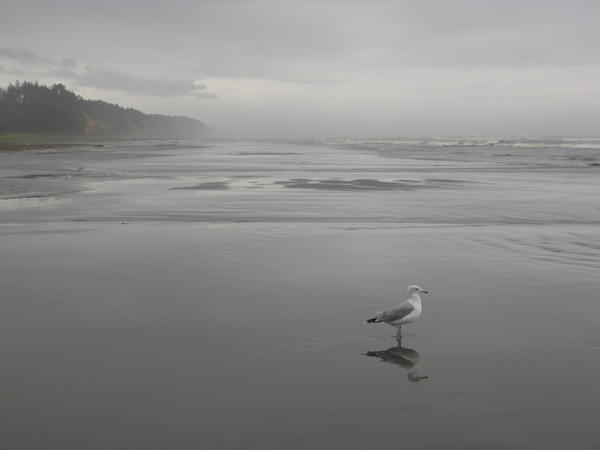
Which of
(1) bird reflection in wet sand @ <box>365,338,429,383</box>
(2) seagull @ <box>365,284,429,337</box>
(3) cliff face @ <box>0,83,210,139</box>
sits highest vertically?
(3) cliff face @ <box>0,83,210,139</box>

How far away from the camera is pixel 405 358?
4855 mm

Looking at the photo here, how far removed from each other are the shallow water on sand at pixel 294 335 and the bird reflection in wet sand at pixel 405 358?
1.0 inches

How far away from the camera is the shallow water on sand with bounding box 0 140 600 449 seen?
3721 millimetres

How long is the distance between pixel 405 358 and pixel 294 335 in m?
1.15

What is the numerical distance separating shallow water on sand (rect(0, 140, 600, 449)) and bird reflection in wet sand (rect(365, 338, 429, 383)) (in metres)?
0.02

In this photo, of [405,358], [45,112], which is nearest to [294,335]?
[405,358]

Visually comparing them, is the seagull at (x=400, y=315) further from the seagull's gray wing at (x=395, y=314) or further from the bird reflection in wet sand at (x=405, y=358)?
the bird reflection in wet sand at (x=405, y=358)

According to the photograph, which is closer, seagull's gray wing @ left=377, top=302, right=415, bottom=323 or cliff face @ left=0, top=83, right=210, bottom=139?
seagull's gray wing @ left=377, top=302, right=415, bottom=323

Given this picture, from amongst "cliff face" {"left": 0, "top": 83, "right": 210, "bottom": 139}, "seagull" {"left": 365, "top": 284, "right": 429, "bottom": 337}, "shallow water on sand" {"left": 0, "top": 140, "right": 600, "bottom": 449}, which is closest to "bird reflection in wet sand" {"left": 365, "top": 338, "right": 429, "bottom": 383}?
"shallow water on sand" {"left": 0, "top": 140, "right": 600, "bottom": 449}

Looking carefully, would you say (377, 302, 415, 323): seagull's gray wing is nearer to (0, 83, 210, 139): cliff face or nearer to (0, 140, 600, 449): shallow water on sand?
(0, 140, 600, 449): shallow water on sand

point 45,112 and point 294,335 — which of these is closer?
point 294,335

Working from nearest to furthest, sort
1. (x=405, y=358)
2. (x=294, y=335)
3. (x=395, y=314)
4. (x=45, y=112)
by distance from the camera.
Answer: (x=405, y=358) → (x=395, y=314) → (x=294, y=335) → (x=45, y=112)

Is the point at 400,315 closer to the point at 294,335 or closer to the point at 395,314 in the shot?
the point at 395,314

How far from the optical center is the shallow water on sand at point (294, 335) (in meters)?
3.72
